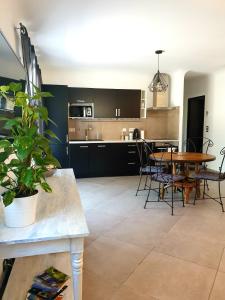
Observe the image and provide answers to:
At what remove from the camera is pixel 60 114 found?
4.99m

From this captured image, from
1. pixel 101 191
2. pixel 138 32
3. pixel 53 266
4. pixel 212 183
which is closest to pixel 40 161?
pixel 53 266

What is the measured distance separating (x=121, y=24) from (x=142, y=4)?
0.54 metres

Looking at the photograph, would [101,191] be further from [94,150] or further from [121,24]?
[121,24]

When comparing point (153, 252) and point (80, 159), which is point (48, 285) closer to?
point (153, 252)

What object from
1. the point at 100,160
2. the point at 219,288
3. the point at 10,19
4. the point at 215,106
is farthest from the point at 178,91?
the point at 219,288

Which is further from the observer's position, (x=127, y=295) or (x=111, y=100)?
(x=111, y=100)

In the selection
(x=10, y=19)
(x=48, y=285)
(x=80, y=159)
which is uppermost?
(x=10, y=19)

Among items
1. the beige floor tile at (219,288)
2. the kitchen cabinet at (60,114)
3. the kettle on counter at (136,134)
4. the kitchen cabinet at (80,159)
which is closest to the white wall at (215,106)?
the kettle on counter at (136,134)

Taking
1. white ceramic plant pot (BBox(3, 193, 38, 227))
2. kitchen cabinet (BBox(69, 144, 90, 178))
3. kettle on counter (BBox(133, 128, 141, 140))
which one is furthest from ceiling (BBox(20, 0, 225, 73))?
white ceramic plant pot (BBox(3, 193, 38, 227))

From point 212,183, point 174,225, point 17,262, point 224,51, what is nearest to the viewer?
point 17,262

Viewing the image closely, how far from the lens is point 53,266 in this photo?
1.88 meters

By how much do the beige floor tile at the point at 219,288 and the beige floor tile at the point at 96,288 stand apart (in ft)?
2.43

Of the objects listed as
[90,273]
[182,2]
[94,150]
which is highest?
[182,2]

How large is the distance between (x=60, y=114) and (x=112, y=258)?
3559 millimetres
